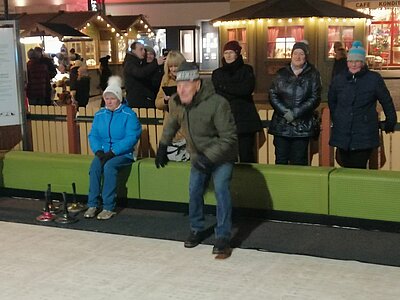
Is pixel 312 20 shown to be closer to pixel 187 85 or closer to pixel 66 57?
pixel 66 57

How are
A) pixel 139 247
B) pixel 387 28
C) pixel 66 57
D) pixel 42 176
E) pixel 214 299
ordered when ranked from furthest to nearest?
pixel 387 28 → pixel 66 57 → pixel 42 176 → pixel 139 247 → pixel 214 299

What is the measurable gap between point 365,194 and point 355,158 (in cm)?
57

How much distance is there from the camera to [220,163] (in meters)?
5.46

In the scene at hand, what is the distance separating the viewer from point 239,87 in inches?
273

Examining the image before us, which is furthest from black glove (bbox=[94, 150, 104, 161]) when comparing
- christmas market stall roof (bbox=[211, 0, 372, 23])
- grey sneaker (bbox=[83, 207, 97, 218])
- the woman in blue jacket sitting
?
christmas market stall roof (bbox=[211, 0, 372, 23])

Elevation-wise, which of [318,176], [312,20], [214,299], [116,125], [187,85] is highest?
[312,20]

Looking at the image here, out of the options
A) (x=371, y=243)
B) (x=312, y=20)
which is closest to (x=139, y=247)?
(x=371, y=243)

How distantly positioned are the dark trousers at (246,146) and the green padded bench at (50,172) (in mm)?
1165

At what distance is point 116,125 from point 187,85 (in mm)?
1589

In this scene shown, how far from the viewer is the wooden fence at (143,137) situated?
22.7 feet

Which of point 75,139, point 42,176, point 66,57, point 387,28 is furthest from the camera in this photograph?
point 387,28

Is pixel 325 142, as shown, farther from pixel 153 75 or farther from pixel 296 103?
pixel 153 75

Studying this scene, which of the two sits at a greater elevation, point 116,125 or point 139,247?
point 116,125

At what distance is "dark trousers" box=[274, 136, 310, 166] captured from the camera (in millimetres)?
6672
